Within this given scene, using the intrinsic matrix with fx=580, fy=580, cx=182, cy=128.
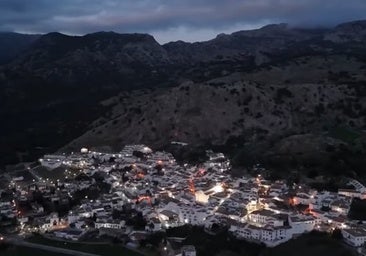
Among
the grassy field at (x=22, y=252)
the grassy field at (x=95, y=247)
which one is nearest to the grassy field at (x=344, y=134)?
the grassy field at (x=95, y=247)

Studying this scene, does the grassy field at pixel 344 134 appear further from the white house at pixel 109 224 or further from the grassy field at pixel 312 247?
the white house at pixel 109 224

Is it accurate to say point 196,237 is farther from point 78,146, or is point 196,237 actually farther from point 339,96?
point 339,96

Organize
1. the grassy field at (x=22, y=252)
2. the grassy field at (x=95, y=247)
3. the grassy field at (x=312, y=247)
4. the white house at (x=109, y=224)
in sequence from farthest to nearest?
the white house at (x=109, y=224), the grassy field at (x=22, y=252), the grassy field at (x=95, y=247), the grassy field at (x=312, y=247)

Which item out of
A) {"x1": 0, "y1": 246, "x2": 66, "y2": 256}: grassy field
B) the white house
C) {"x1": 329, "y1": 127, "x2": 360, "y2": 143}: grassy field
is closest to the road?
{"x1": 0, "y1": 246, "x2": 66, "y2": 256}: grassy field

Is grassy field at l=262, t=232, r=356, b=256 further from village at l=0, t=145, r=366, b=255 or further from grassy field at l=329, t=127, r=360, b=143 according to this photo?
grassy field at l=329, t=127, r=360, b=143

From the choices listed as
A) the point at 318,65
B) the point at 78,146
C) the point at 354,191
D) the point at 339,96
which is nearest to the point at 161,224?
the point at 354,191
